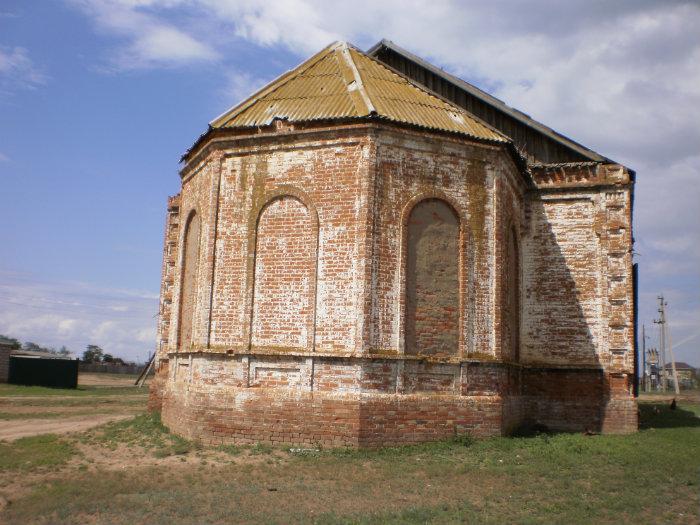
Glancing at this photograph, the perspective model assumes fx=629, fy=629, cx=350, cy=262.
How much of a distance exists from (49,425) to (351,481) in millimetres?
11493

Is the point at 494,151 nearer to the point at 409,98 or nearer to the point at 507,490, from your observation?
the point at 409,98

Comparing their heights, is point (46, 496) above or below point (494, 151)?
below

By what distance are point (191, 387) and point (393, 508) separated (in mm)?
6682

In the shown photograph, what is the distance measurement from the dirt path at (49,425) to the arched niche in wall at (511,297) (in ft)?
36.1

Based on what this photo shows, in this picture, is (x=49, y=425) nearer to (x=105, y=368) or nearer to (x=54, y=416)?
(x=54, y=416)

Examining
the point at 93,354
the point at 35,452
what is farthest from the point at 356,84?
the point at 93,354

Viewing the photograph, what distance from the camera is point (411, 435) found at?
40.9ft

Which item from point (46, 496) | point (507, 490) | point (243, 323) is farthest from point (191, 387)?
point (507, 490)

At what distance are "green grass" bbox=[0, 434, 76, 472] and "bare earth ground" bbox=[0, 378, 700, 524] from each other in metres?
0.03

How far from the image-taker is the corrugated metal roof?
13.9 m

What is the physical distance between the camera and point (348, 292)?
42.3 ft

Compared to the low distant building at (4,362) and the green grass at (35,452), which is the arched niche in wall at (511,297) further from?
the low distant building at (4,362)

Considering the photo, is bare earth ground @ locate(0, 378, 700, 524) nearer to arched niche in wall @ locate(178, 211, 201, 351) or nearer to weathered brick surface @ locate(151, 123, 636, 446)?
weathered brick surface @ locate(151, 123, 636, 446)

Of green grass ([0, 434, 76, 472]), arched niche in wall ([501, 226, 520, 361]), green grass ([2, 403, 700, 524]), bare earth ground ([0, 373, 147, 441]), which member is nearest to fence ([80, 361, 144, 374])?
bare earth ground ([0, 373, 147, 441])
